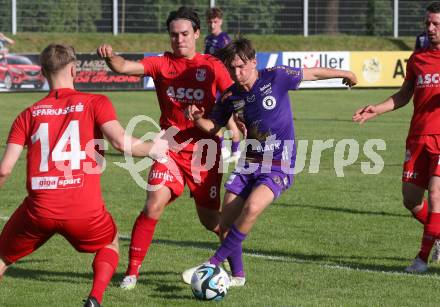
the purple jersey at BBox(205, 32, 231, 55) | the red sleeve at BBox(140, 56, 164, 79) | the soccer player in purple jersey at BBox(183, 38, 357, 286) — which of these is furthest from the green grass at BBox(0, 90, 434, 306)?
the purple jersey at BBox(205, 32, 231, 55)

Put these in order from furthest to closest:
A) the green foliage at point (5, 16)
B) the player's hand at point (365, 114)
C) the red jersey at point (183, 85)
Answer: the green foliage at point (5, 16) < the player's hand at point (365, 114) < the red jersey at point (183, 85)

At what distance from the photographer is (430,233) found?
8.97 metres

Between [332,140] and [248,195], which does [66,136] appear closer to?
[248,195]

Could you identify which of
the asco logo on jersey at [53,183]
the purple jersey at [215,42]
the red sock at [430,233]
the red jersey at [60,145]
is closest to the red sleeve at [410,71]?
the red sock at [430,233]

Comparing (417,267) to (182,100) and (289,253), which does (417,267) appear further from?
(182,100)

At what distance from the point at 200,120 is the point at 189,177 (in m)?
0.68

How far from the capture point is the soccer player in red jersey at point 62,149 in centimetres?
647

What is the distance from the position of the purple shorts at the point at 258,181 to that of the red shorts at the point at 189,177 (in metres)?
0.50

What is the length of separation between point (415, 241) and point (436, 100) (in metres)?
2.07

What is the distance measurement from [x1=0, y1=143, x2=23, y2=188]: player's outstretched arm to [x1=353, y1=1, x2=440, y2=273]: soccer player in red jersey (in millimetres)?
3568

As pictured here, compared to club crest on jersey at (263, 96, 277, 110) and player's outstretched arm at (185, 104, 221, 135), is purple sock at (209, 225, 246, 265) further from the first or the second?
club crest on jersey at (263, 96, 277, 110)

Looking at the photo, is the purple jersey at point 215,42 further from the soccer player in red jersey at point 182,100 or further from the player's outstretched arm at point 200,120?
the player's outstretched arm at point 200,120

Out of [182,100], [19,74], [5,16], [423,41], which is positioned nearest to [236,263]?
[182,100]

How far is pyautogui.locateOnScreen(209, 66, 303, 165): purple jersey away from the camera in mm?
8148
